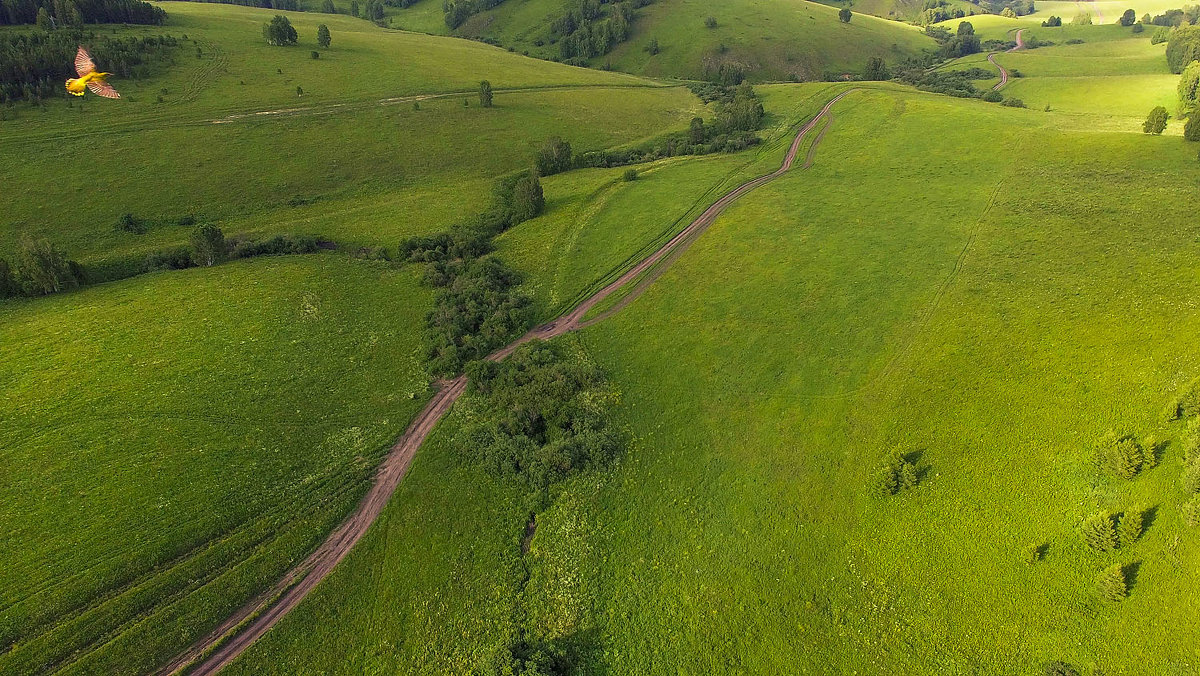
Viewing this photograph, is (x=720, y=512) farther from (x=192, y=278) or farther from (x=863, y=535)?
(x=192, y=278)

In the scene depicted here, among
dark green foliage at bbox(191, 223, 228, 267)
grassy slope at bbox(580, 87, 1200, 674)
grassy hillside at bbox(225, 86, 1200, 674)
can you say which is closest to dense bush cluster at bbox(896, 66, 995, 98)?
grassy slope at bbox(580, 87, 1200, 674)

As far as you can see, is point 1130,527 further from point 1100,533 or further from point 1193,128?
point 1193,128

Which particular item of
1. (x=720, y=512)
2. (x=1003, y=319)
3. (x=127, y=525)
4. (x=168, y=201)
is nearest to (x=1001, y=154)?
(x=1003, y=319)

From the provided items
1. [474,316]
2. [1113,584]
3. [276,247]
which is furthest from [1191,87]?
[276,247]

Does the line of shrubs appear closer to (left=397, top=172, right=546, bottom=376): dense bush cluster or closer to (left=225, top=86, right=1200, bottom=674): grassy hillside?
(left=397, top=172, right=546, bottom=376): dense bush cluster

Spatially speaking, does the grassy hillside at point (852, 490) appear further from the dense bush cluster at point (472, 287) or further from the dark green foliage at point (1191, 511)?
the dense bush cluster at point (472, 287)
